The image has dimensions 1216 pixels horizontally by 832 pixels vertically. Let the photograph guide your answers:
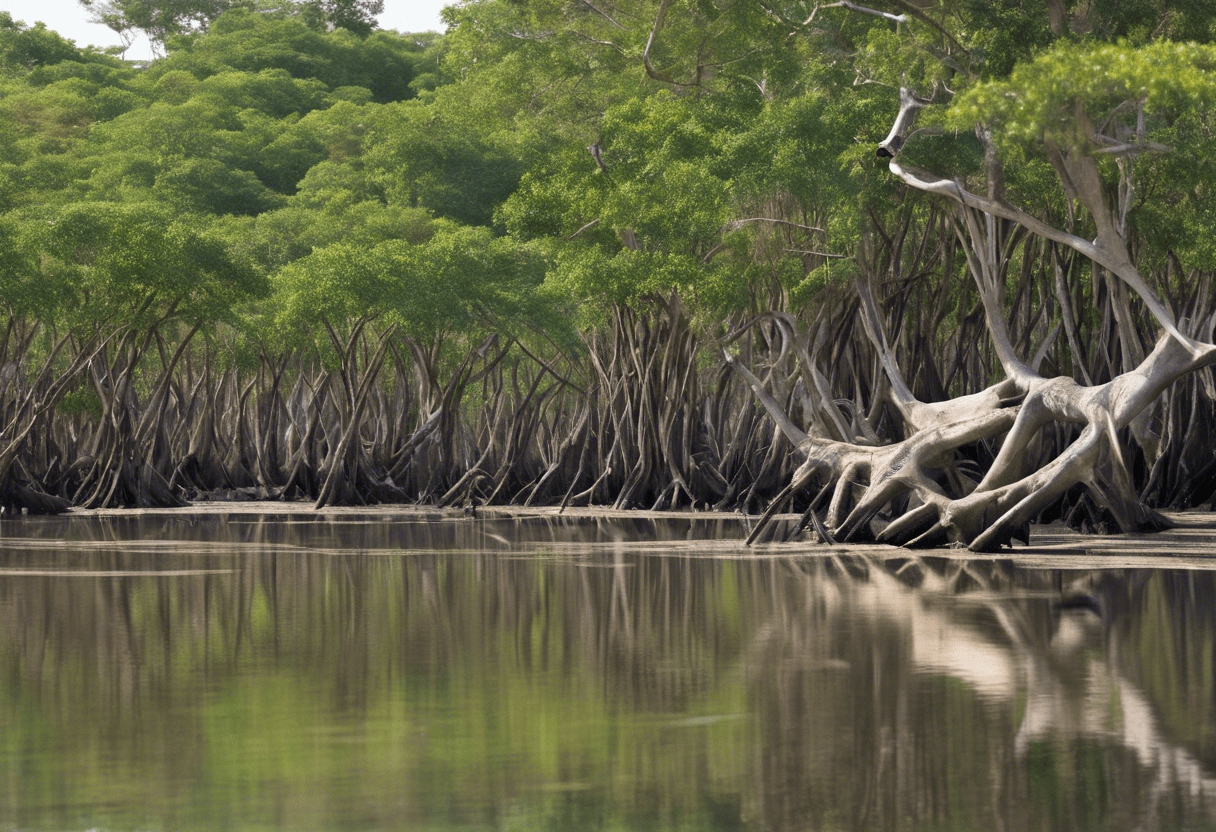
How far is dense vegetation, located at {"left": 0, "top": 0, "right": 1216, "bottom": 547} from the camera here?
54.5ft

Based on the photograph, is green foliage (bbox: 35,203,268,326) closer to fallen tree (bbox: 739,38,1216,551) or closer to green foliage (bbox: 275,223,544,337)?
green foliage (bbox: 275,223,544,337)

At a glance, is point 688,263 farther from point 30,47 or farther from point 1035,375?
point 30,47

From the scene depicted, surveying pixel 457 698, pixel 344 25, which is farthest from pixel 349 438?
pixel 344 25

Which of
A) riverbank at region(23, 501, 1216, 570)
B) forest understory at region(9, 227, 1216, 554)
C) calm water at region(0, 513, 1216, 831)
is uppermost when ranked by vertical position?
forest understory at region(9, 227, 1216, 554)

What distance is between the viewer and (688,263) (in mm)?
21703

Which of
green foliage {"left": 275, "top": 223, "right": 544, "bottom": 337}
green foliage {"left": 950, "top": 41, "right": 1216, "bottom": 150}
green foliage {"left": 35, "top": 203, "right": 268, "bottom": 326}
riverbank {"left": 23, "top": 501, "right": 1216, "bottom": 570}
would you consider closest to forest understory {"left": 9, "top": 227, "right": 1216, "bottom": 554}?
riverbank {"left": 23, "top": 501, "right": 1216, "bottom": 570}

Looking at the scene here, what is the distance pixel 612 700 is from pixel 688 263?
14851mm

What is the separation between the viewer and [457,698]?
7.25 m

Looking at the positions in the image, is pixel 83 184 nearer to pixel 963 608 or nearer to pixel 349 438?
pixel 349 438

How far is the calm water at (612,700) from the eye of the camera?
5184mm

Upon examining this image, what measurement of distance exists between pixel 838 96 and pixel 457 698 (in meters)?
14.0

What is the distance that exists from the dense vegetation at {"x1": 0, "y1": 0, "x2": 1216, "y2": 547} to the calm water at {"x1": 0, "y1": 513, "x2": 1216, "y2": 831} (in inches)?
155

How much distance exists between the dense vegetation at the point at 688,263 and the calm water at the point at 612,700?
394cm

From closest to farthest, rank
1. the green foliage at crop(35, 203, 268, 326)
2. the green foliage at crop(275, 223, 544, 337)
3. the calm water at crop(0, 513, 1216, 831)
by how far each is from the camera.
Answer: the calm water at crop(0, 513, 1216, 831) < the green foliage at crop(35, 203, 268, 326) < the green foliage at crop(275, 223, 544, 337)
